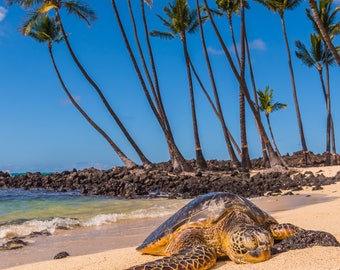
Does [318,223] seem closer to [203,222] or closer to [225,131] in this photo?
[203,222]

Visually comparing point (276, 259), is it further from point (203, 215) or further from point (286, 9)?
point (286, 9)

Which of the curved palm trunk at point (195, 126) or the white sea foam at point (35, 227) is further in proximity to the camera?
the curved palm trunk at point (195, 126)

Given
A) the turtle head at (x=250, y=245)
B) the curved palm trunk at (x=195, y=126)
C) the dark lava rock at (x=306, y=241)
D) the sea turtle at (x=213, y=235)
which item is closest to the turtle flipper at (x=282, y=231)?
the sea turtle at (x=213, y=235)

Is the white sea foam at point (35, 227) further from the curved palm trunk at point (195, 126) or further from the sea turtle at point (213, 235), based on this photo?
the curved palm trunk at point (195, 126)

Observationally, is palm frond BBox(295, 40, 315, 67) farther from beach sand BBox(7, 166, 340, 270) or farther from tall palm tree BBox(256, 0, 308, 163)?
beach sand BBox(7, 166, 340, 270)

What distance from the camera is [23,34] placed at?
31.6 m

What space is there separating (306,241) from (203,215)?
1114mm

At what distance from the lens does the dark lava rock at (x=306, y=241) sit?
471 centimetres

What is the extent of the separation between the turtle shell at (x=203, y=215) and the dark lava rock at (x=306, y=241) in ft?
1.61

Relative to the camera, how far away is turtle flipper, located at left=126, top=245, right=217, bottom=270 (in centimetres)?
413

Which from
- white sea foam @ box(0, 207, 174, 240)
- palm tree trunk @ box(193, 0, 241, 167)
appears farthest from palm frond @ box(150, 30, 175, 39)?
white sea foam @ box(0, 207, 174, 240)

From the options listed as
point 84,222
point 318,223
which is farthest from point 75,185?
point 318,223

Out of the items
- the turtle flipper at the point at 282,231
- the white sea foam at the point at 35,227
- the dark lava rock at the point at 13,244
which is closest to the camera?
the turtle flipper at the point at 282,231

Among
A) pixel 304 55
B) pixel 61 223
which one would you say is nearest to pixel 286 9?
pixel 304 55
